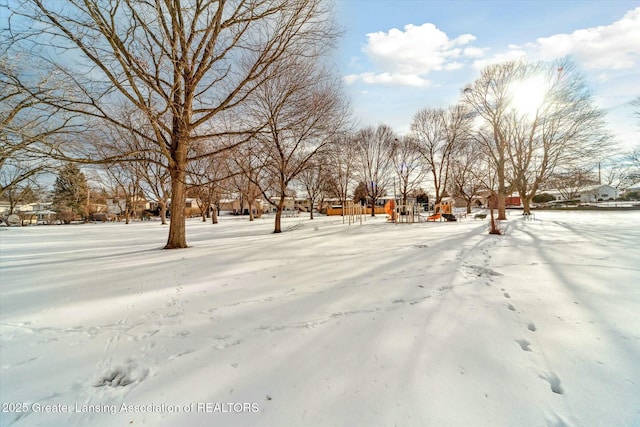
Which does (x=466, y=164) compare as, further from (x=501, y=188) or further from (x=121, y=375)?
(x=121, y=375)

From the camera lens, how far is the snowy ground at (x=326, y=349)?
5.35ft

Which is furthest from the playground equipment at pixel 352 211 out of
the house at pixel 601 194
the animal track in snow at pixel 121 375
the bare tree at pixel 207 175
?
the house at pixel 601 194

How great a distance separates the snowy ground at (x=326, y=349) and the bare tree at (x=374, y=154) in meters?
26.4

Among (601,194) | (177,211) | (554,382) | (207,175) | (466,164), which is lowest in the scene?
(554,382)

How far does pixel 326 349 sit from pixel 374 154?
30244mm

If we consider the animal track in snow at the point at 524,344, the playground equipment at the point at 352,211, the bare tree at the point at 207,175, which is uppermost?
the bare tree at the point at 207,175

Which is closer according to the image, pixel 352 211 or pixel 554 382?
pixel 554 382

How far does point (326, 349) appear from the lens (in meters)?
2.30

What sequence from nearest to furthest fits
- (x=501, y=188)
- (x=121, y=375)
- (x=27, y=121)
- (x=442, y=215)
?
1. (x=121, y=375)
2. (x=27, y=121)
3. (x=501, y=188)
4. (x=442, y=215)

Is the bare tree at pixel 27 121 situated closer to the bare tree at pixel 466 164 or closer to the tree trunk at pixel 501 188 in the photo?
the tree trunk at pixel 501 188

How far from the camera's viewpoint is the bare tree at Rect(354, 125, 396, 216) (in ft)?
98.2

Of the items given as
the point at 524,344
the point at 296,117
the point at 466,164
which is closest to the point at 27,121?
the point at 296,117

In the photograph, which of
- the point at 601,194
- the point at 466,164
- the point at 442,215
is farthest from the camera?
the point at 601,194

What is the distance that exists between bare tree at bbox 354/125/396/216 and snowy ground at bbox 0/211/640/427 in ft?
86.6
